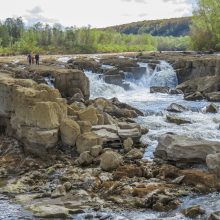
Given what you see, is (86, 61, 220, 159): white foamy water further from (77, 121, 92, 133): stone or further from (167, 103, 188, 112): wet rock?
Result: (77, 121, 92, 133): stone

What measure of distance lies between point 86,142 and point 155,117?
10.7 metres

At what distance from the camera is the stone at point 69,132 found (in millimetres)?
21094

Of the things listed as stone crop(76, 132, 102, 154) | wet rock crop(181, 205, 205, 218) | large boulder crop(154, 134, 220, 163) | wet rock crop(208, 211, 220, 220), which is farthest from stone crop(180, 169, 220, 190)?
stone crop(76, 132, 102, 154)

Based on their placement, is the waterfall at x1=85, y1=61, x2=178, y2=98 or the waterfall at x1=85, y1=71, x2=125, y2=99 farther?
the waterfall at x1=85, y1=61, x2=178, y2=98

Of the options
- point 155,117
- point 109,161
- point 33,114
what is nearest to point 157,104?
point 155,117

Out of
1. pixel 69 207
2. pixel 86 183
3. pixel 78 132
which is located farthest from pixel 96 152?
pixel 69 207

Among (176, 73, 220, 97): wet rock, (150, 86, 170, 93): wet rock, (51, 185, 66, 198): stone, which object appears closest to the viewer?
(51, 185, 66, 198): stone

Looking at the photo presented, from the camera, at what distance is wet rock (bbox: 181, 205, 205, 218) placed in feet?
47.5

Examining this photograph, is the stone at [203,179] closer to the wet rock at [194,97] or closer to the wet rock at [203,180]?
the wet rock at [203,180]

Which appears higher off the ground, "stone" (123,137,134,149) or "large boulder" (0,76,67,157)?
"large boulder" (0,76,67,157)

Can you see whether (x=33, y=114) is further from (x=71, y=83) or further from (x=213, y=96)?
(x=213, y=96)

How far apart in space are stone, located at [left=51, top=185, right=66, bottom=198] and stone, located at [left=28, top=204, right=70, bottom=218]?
94cm

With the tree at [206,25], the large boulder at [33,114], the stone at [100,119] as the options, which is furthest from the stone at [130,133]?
the tree at [206,25]

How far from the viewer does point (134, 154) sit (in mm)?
20656
